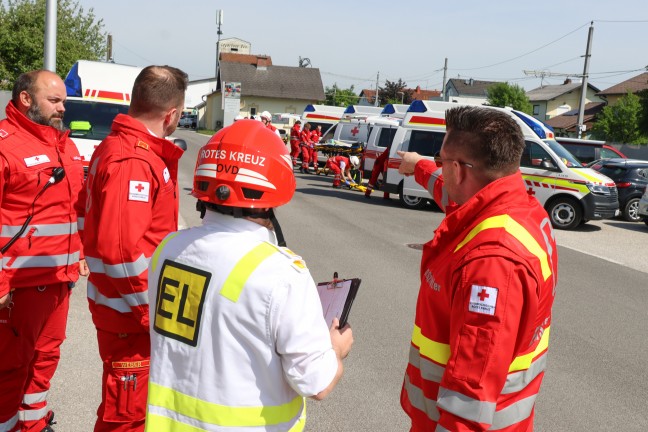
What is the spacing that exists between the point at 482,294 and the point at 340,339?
0.54 meters

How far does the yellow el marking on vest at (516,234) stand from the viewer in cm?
206

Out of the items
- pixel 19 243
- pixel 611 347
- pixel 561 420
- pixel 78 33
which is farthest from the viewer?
pixel 78 33

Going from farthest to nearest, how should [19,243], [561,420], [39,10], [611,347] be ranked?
[39,10], [611,347], [561,420], [19,243]

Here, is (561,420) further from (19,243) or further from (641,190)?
(641,190)

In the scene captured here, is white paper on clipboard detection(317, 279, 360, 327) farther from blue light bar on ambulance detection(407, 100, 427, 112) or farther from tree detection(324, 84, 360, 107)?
tree detection(324, 84, 360, 107)

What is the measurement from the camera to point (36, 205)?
12.8 feet

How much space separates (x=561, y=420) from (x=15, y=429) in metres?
3.71

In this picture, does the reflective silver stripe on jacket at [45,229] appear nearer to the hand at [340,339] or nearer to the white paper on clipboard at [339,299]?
the white paper on clipboard at [339,299]

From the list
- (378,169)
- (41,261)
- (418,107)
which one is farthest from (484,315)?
(378,169)

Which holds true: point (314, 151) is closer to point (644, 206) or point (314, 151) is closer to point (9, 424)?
point (644, 206)

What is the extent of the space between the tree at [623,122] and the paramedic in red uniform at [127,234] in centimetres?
5274

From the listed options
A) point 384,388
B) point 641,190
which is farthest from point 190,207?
point 641,190

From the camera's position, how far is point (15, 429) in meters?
3.86

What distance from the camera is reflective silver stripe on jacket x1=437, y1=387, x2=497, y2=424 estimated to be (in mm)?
1914
